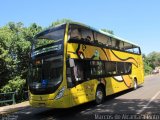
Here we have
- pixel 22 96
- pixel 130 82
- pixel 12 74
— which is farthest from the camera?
pixel 12 74

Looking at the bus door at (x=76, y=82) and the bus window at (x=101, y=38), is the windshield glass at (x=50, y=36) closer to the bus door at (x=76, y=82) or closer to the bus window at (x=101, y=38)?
the bus door at (x=76, y=82)

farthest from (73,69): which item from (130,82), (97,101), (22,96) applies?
(22,96)

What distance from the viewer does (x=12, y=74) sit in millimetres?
30219

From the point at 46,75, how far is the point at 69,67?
1.09 meters

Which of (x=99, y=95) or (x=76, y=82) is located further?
(x=99, y=95)

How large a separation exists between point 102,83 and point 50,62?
14.1ft

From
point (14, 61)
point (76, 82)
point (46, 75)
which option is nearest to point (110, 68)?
point (76, 82)

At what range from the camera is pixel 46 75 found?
489 inches

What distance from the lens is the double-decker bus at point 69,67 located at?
477 inches

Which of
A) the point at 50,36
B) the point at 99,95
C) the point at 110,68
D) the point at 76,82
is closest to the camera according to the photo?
the point at 76,82

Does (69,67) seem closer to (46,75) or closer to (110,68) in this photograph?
(46,75)

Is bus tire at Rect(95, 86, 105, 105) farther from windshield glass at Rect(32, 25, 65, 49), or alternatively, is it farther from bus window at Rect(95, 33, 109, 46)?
windshield glass at Rect(32, 25, 65, 49)

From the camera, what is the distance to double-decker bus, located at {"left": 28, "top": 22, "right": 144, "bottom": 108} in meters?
12.1

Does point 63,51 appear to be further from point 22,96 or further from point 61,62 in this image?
point 22,96
